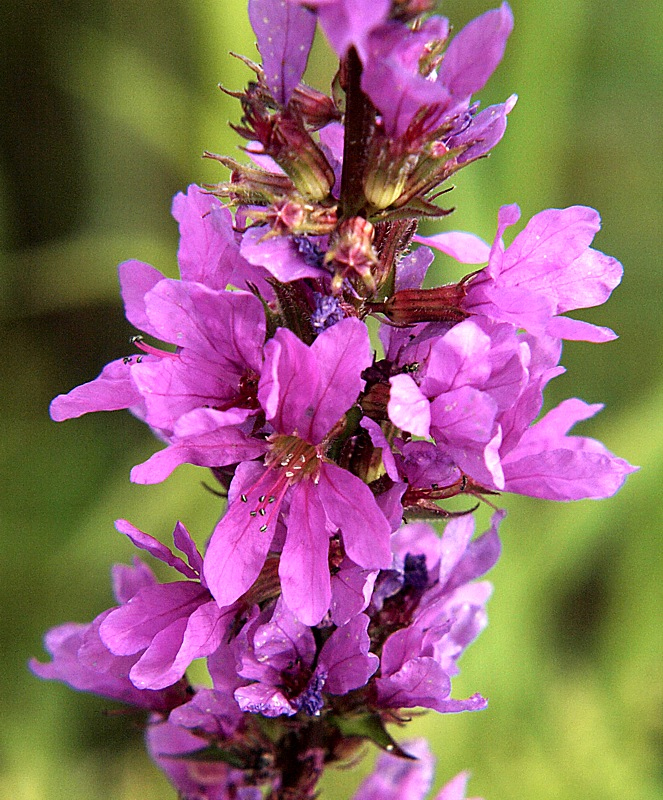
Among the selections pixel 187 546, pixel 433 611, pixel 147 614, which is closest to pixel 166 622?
pixel 147 614

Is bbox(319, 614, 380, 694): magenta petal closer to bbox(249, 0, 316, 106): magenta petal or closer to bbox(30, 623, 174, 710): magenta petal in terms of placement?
bbox(30, 623, 174, 710): magenta petal

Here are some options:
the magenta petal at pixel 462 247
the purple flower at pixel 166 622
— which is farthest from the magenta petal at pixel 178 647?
the magenta petal at pixel 462 247

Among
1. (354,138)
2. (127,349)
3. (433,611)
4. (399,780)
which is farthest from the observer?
(127,349)

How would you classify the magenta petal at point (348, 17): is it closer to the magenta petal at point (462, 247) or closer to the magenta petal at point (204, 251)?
the magenta petal at point (204, 251)

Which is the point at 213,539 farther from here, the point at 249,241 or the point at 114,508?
the point at 114,508

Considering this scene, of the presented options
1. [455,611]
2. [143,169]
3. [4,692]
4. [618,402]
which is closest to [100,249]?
[143,169]

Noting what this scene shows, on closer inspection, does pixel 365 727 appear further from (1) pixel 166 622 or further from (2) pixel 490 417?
(2) pixel 490 417
